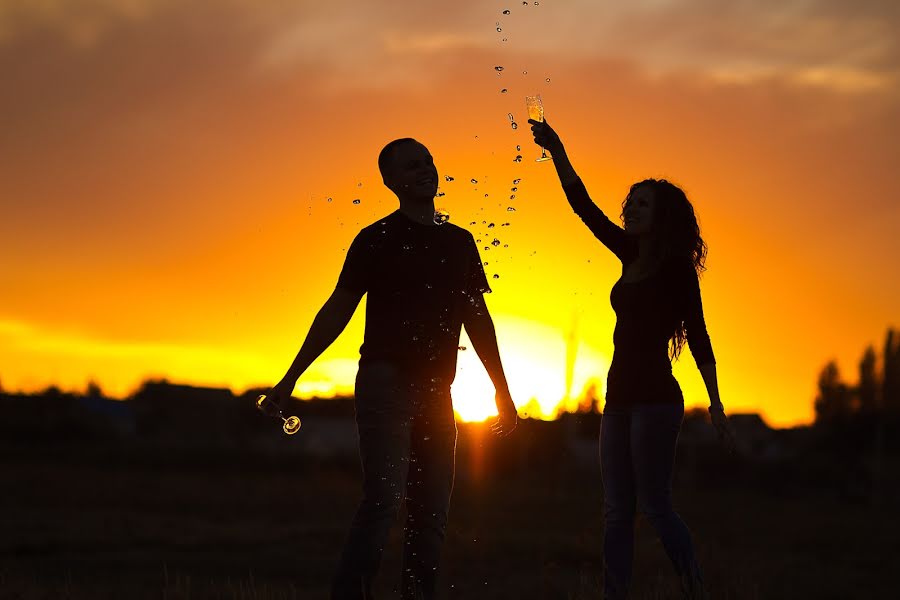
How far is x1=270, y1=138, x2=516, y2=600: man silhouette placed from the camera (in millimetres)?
5719

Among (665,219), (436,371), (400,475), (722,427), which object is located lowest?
(400,475)

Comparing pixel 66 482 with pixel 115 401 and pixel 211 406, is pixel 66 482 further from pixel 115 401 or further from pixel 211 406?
pixel 115 401

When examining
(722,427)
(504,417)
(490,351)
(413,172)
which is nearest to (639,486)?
(722,427)

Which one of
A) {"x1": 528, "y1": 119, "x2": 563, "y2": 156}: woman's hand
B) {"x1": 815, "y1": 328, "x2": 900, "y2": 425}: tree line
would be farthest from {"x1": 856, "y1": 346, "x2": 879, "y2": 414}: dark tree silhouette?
{"x1": 528, "y1": 119, "x2": 563, "y2": 156}: woman's hand

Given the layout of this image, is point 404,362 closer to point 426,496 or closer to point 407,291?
point 407,291

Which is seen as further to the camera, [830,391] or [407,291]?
[830,391]

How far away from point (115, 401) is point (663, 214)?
48.8m

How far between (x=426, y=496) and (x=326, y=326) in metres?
0.91

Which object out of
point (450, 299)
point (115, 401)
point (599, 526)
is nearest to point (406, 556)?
point (450, 299)

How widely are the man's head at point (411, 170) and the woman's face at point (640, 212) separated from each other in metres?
0.99

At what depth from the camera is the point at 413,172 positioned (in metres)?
5.96

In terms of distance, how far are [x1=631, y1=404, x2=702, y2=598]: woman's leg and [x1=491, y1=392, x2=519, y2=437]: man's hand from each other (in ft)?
2.06

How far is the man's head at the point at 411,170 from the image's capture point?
5953mm

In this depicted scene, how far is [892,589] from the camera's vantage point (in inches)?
561
